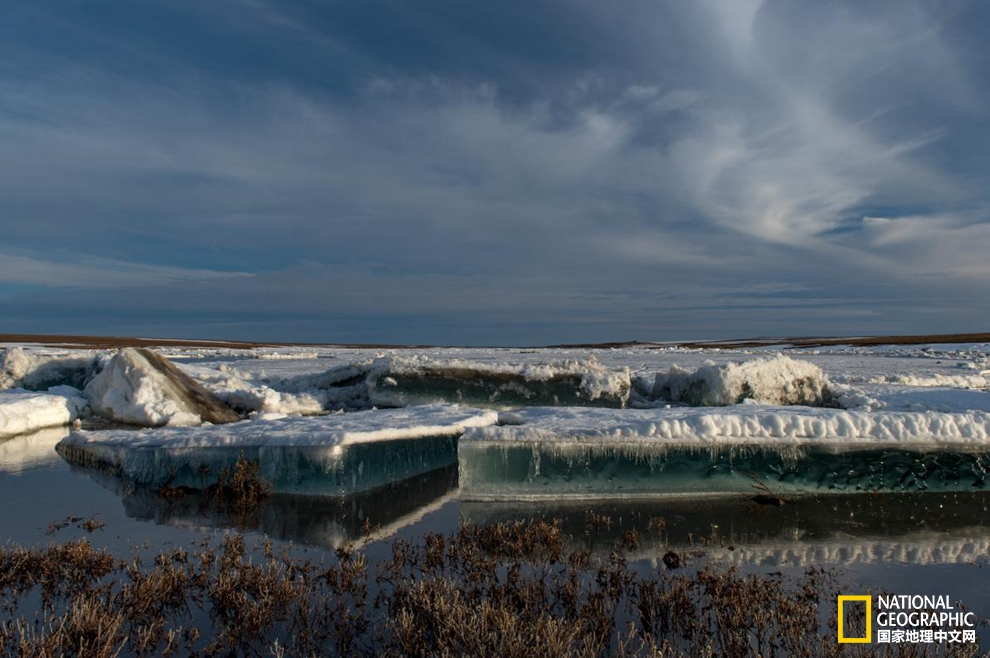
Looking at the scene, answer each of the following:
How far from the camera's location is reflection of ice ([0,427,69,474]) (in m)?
7.55

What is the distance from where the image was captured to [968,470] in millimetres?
6172

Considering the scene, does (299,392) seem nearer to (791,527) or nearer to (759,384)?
(759,384)

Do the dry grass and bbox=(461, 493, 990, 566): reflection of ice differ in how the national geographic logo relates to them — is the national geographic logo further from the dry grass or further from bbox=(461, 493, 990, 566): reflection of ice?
bbox=(461, 493, 990, 566): reflection of ice

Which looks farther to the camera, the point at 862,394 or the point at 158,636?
the point at 862,394

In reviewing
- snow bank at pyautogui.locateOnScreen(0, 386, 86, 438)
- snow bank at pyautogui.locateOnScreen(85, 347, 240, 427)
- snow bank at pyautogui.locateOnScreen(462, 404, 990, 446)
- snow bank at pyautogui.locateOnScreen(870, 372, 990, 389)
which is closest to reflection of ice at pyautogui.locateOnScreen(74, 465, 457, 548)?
snow bank at pyautogui.locateOnScreen(462, 404, 990, 446)

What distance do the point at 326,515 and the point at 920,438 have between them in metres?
5.38

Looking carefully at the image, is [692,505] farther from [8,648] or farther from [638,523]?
[8,648]

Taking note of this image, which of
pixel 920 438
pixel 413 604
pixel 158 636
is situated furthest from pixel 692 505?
pixel 158 636

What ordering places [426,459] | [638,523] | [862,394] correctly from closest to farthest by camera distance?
[638,523], [426,459], [862,394]

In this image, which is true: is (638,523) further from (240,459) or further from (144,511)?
(144,511)

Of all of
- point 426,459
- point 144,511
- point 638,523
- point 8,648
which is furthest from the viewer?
point 426,459

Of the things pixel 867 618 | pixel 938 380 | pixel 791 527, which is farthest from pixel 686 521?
pixel 938 380

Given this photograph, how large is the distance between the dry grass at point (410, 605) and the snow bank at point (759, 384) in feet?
19.8

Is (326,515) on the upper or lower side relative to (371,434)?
lower
